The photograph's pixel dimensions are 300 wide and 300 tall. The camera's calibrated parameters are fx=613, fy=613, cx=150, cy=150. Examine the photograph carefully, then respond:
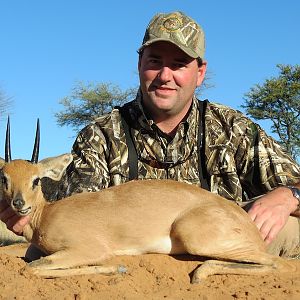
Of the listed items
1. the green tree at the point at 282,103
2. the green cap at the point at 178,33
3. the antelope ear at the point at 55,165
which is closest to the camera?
the antelope ear at the point at 55,165

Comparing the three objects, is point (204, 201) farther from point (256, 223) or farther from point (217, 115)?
point (217, 115)

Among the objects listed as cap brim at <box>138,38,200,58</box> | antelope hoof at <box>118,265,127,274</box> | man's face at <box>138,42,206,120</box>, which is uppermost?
cap brim at <box>138,38,200,58</box>

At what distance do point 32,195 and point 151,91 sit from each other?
1.82 m

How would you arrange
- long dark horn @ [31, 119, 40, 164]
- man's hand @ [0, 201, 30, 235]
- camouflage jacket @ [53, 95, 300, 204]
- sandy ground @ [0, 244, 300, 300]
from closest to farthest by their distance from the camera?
sandy ground @ [0, 244, 300, 300], man's hand @ [0, 201, 30, 235], long dark horn @ [31, 119, 40, 164], camouflage jacket @ [53, 95, 300, 204]

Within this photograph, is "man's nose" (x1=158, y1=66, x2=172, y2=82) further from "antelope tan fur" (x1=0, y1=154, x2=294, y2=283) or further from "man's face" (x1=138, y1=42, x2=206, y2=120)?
"antelope tan fur" (x1=0, y1=154, x2=294, y2=283)

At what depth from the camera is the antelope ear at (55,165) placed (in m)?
6.19

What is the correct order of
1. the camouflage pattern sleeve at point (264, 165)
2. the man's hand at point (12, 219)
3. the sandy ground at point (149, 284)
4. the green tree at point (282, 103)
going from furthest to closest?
the green tree at point (282, 103)
the camouflage pattern sleeve at point (264, 165)
the man's hand at point (12, 219)
the sandy ground at point (149, 284)

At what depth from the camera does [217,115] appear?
705 centimetres

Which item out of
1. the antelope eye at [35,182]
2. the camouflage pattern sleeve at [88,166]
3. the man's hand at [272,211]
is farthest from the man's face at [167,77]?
the antelope eye at [35,182]

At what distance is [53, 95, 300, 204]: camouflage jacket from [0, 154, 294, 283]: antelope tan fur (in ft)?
3.13

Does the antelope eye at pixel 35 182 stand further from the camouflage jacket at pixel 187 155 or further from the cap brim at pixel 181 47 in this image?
the cap brim at pixel 181 47

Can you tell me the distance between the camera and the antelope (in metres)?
5.16

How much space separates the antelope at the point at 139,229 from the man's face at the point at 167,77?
1.32 meters

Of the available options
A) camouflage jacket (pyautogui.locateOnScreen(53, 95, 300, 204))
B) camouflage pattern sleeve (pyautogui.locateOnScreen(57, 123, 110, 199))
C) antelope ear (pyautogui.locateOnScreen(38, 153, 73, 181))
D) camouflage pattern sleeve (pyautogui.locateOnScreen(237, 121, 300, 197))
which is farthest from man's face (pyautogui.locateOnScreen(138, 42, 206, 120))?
antelope ear (pyautogui.locateOnScreen(38, 153, 73, 181))
